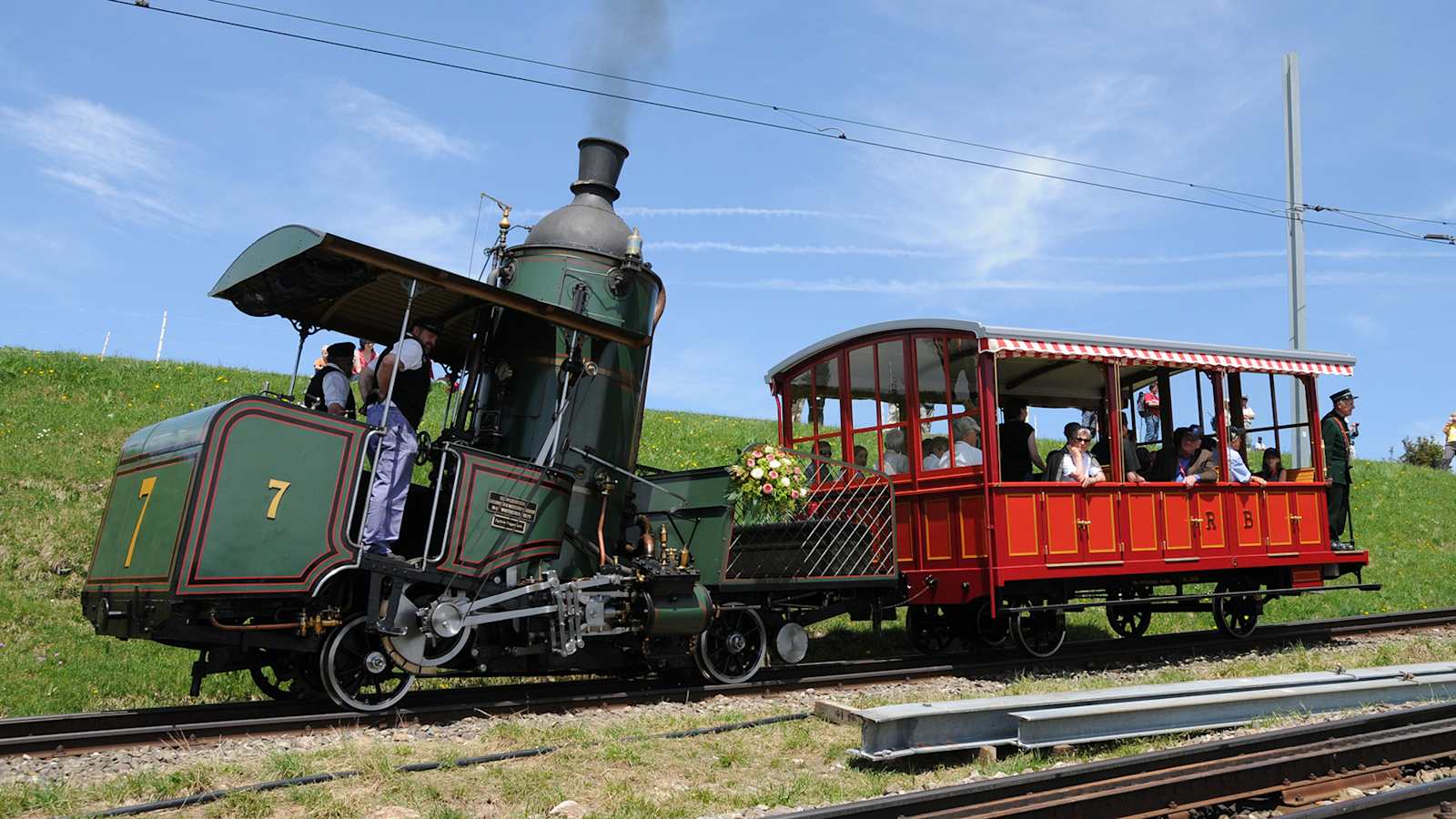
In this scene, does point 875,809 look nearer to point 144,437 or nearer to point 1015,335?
point 144,437

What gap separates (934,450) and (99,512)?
878 centimetres

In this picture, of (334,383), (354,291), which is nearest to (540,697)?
(334,383)

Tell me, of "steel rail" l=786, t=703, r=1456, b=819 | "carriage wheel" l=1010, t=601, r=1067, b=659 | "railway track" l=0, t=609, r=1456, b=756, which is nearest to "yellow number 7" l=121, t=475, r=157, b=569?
"railway track" l=0, t=609, r=1456, b=756

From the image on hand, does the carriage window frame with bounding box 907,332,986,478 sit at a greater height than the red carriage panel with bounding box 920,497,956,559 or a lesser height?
greater

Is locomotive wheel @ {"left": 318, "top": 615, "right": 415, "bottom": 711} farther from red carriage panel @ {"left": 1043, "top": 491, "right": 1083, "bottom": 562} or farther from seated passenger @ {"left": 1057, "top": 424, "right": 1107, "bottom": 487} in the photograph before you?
seated passenger @ {"left": 1057, "top": 424, "right": 1107, "bottom": 487}

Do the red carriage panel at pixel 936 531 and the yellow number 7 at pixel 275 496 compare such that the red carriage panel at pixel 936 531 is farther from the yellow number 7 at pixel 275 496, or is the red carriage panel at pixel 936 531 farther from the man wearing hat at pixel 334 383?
the yellow number 7 at pixel 275 496

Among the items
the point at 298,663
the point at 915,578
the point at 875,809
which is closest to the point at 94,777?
the point at 298,663

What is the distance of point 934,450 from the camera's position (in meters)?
9.77

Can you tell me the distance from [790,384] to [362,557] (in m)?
6.08

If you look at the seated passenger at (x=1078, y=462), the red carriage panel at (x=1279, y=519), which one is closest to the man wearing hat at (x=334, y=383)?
the seated passenger at (x=1078, y=462)

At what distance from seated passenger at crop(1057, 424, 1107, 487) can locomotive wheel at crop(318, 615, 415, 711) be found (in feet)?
20.0

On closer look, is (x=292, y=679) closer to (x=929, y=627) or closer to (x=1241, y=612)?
(x=929, y=627)

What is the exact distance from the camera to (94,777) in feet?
16.5

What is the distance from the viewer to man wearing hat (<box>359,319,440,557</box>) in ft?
20.7
